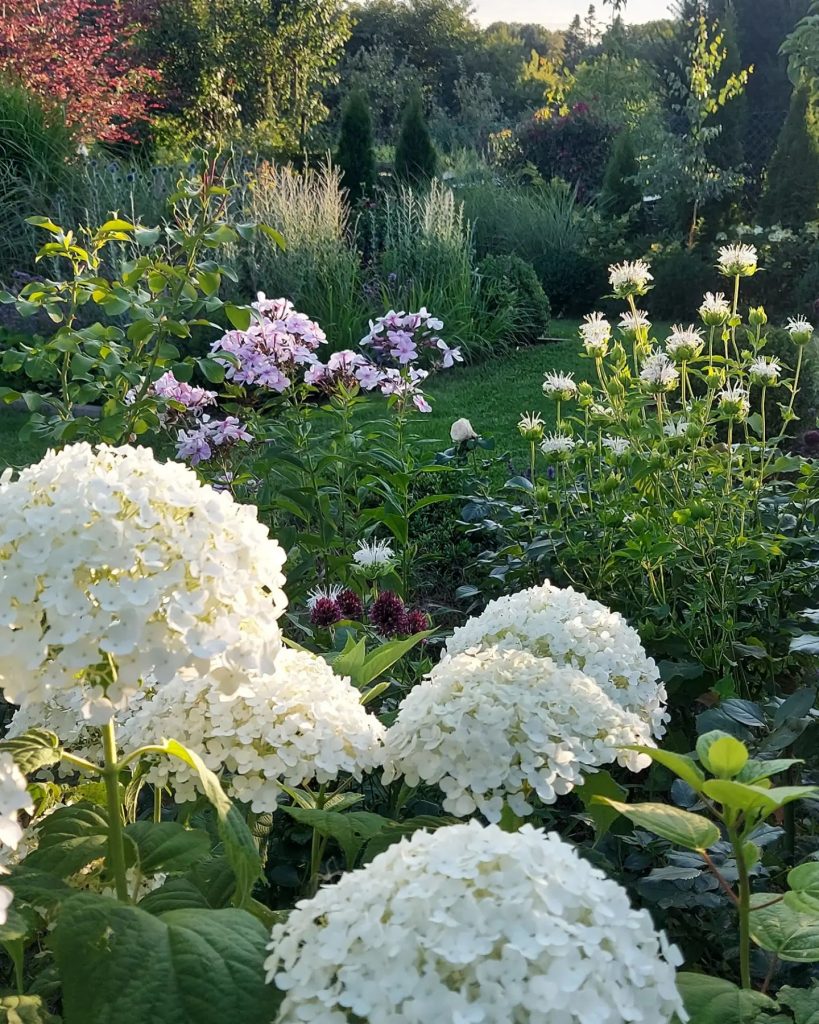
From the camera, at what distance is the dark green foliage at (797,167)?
10.3 m

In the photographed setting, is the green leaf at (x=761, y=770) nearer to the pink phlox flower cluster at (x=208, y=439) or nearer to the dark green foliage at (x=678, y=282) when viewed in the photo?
the pink phlox flower cluster at (x=208, y=439)

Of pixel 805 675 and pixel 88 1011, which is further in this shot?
pixel 805 675

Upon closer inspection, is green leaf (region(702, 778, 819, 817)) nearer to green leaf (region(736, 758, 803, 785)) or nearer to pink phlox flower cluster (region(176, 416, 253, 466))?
green leaf (region(736, 758, 803, 785))

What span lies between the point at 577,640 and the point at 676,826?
18.2 inches

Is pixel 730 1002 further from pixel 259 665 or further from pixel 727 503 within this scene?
pixel 727 503

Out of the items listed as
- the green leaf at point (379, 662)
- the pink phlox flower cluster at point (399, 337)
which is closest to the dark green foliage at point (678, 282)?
the pink phlox flower cluster at point (399, 337)

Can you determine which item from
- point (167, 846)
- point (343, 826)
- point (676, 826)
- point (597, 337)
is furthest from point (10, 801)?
point (597, 337)

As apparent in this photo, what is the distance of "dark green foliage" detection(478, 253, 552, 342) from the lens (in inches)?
360

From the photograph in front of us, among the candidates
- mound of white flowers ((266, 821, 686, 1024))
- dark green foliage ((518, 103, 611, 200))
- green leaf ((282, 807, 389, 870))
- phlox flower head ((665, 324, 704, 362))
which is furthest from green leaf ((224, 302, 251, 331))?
dark green foliage ((518, 103, 611, 200))

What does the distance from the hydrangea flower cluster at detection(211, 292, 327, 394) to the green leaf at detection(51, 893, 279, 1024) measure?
7.29 ft

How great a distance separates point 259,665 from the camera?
113 cm

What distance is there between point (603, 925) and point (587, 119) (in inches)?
678

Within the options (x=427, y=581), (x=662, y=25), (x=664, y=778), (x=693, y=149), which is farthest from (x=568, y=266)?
(x=662, y=25)

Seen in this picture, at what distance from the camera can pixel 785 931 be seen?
3.54 feet
